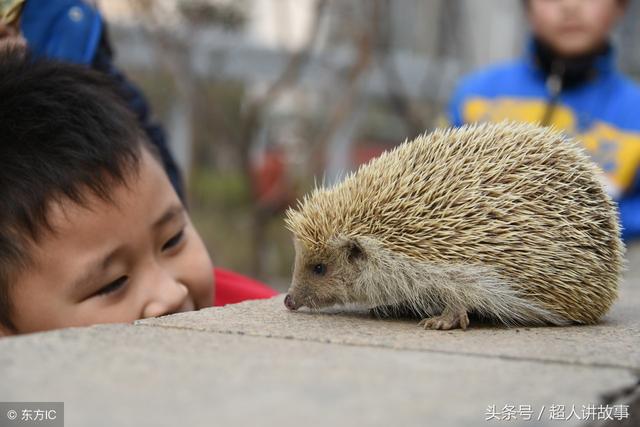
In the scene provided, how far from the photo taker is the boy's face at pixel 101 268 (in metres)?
2.71

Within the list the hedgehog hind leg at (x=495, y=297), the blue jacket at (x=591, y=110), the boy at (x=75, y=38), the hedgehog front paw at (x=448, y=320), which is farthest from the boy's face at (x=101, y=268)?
the blue jacket at (x=591, y=110)

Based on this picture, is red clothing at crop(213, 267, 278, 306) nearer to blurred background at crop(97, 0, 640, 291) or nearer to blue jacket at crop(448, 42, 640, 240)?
blue jacket at crop(448, 42, 640, 240)

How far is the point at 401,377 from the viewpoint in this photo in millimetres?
1697

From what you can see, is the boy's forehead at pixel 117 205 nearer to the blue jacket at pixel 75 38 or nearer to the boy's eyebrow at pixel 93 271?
the boy's eyebrow at pixel 93 271

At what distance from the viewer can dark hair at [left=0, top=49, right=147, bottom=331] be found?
2.69m

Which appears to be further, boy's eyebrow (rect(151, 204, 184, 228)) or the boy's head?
boy's eyebrow (rect(151, 204, 184, 228))

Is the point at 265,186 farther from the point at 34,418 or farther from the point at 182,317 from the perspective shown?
the point at 34,418

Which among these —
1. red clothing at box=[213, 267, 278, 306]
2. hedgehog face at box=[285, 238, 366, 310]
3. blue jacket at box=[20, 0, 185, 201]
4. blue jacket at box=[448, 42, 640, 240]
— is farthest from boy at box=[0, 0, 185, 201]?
blue jacket at box=[448, 42, 640, 240]

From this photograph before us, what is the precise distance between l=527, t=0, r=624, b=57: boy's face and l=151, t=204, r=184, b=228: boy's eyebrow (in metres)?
3.10

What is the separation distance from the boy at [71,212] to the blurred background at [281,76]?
3519 mm

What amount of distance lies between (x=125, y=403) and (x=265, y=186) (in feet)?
42.2

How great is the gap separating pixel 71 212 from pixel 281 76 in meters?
5.96

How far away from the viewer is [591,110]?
5.17 m

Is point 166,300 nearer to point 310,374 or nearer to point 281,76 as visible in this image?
point 310,374
